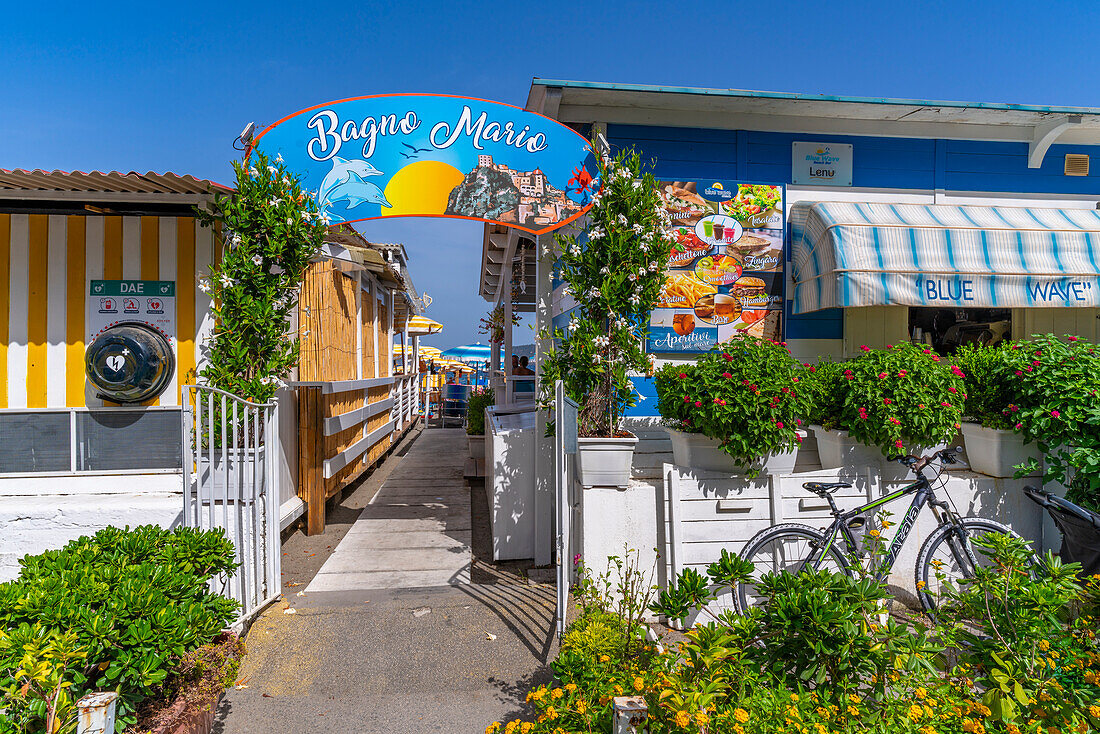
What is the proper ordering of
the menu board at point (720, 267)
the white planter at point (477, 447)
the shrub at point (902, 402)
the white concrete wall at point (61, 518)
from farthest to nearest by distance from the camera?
the white planter at point (477, 447) < the menu board at point (720, 267) < the white concrete wall at point (61, 518) < the shrub at point (902, 402)

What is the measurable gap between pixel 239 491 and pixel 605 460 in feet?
8.17

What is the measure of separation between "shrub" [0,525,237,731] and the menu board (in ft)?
13.8

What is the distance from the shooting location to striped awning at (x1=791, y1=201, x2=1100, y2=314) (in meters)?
4.88

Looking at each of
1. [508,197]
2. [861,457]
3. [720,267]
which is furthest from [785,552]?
[508,197]

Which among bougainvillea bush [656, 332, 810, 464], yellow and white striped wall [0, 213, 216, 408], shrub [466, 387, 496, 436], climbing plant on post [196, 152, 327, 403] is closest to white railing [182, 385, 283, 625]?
climbing plant on post [196, 152, 327, 403]

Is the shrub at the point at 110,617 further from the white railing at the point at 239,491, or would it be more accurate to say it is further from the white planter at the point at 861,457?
the white planter at the point at 861,457

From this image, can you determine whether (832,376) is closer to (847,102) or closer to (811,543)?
(811,543)

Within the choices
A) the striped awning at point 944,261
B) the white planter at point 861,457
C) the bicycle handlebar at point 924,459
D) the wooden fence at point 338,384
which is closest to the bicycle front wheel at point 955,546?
the bicycle handlebar at point 924,459

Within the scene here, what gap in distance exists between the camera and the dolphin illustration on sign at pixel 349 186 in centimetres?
455

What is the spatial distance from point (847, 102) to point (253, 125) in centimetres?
516

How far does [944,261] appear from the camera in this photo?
4977 millimetres

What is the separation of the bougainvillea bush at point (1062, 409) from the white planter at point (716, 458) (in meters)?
1.66

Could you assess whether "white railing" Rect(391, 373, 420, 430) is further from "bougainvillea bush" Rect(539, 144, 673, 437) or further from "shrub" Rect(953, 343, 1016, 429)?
"shrub" Rect(953, 343, 1016, 429)

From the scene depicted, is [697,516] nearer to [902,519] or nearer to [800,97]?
[902,519]
